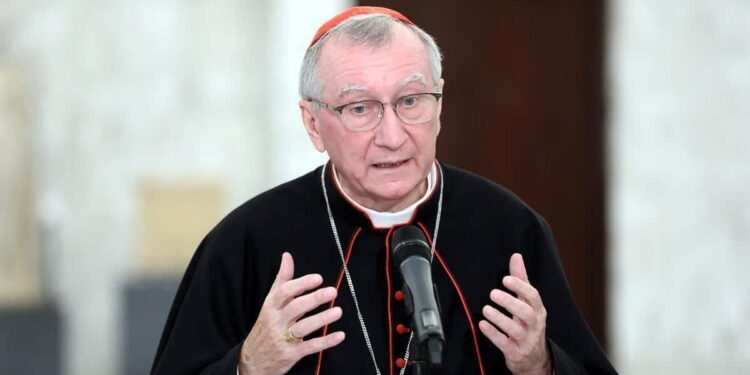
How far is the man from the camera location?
2.70m

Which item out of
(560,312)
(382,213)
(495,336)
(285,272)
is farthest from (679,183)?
(285,272)

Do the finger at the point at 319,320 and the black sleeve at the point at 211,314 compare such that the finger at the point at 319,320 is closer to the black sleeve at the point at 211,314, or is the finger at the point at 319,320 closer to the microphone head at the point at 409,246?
the microphone head at the point at 409,246

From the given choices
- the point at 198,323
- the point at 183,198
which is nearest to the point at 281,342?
the point at 198,323

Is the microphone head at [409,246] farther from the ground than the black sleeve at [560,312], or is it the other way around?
the microphone head at [409,246]

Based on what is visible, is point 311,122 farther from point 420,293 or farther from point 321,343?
point 420,293

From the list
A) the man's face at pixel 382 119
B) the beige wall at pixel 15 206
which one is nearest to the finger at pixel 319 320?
the man's face at pixel 382 119

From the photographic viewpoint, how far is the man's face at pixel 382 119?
279 centimetres

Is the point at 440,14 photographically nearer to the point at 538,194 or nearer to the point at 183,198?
the point at 538,194

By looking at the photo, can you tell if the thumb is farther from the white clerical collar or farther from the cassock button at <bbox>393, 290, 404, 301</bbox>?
the white clerical collar

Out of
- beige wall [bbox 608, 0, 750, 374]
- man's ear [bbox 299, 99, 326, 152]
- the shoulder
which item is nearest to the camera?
man's ear [bbox 299, 99, 326, 152]

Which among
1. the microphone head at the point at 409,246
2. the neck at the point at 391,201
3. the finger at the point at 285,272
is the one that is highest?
the microphone head at the point at 409,246

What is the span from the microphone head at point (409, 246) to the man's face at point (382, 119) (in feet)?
1.28

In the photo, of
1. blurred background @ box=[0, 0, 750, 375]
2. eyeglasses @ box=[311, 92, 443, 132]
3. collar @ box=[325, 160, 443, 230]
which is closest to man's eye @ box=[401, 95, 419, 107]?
eyeglasses @ box=[311, 92, 443, 132]

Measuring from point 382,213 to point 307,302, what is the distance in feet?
2.00
